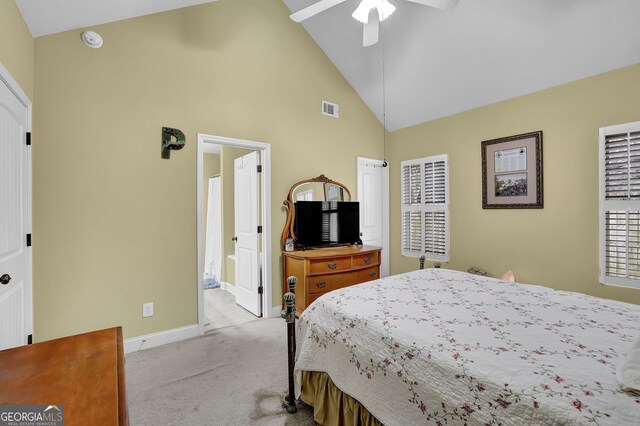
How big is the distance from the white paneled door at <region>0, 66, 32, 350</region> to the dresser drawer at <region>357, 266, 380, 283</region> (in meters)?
2.94

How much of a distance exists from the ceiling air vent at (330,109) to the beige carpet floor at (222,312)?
113 inches

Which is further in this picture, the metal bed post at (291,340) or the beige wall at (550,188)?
the beige wall at (550,188)

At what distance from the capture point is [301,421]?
1.76 meters

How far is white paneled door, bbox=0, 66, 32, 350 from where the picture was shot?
167 cm

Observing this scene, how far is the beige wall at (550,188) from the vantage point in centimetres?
281

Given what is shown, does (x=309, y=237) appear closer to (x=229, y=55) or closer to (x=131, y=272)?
(x=131, y=272)

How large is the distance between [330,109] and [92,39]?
2641mm

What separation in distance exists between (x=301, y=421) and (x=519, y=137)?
3.53 meters

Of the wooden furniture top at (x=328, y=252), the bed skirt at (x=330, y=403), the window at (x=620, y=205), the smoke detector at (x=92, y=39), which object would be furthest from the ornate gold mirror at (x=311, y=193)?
the window at (x=620, y=205)

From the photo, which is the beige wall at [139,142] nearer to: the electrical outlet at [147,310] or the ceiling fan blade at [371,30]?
the electrical outlet at [147,310]

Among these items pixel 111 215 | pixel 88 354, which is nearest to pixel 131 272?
pixel 111 215

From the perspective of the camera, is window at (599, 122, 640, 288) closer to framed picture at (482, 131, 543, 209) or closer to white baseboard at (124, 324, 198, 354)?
framed picture at (482, 131, 543, 209)

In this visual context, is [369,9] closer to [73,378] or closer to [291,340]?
[291,340]

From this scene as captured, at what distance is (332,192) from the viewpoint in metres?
4.07
